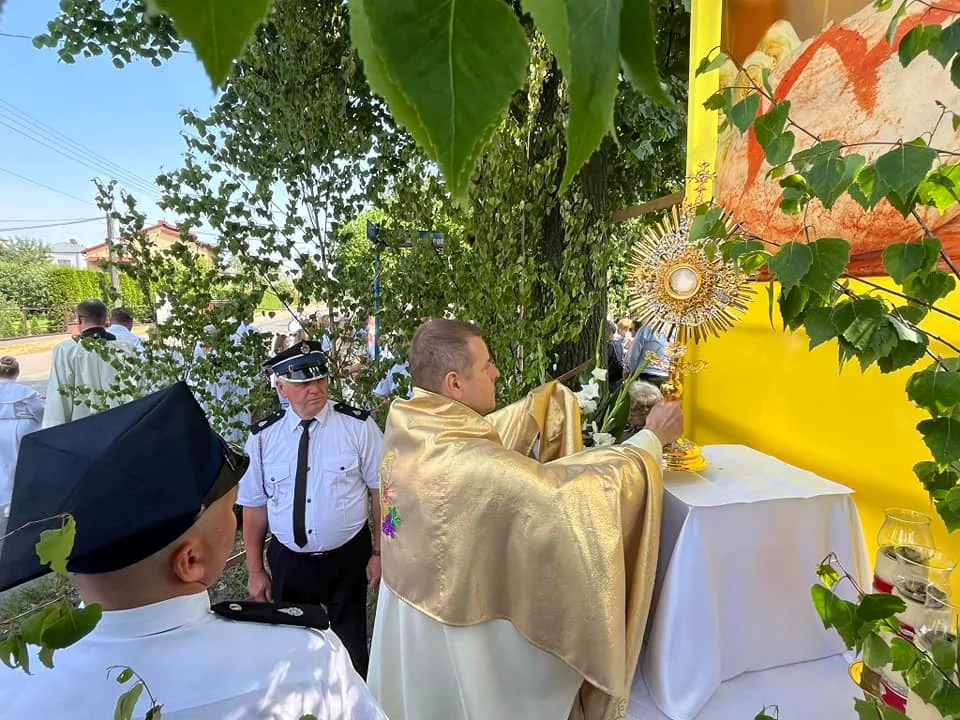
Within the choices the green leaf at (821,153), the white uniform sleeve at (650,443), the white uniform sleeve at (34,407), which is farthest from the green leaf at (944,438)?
the white uniform sleeve at (34,407)

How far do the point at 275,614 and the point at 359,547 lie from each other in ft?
6.14

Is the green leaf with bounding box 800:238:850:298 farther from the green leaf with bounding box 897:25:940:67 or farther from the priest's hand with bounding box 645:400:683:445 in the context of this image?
the priest's hand with bounding box 645:400:683:445

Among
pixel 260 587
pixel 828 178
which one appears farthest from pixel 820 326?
pixel 260 587

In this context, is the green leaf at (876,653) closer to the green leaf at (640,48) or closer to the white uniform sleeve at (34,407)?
the green leaf at (640,48)

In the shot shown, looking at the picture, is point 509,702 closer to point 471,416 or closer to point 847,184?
point 471,416

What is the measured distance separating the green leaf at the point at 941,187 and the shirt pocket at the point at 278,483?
8.98ft

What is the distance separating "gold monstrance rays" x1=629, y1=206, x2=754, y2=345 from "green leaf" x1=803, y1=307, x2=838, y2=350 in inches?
45.2

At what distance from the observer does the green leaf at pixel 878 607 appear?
804mm

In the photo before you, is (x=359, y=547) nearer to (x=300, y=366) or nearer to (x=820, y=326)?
(x=300, y=366)

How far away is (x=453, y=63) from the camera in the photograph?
27 centimetres

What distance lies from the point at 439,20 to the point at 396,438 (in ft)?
6.34

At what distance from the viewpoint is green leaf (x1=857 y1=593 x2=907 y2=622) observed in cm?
80

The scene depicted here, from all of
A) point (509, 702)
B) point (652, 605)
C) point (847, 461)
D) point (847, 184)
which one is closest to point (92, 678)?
point (509, 702)

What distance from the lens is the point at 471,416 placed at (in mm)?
2029
